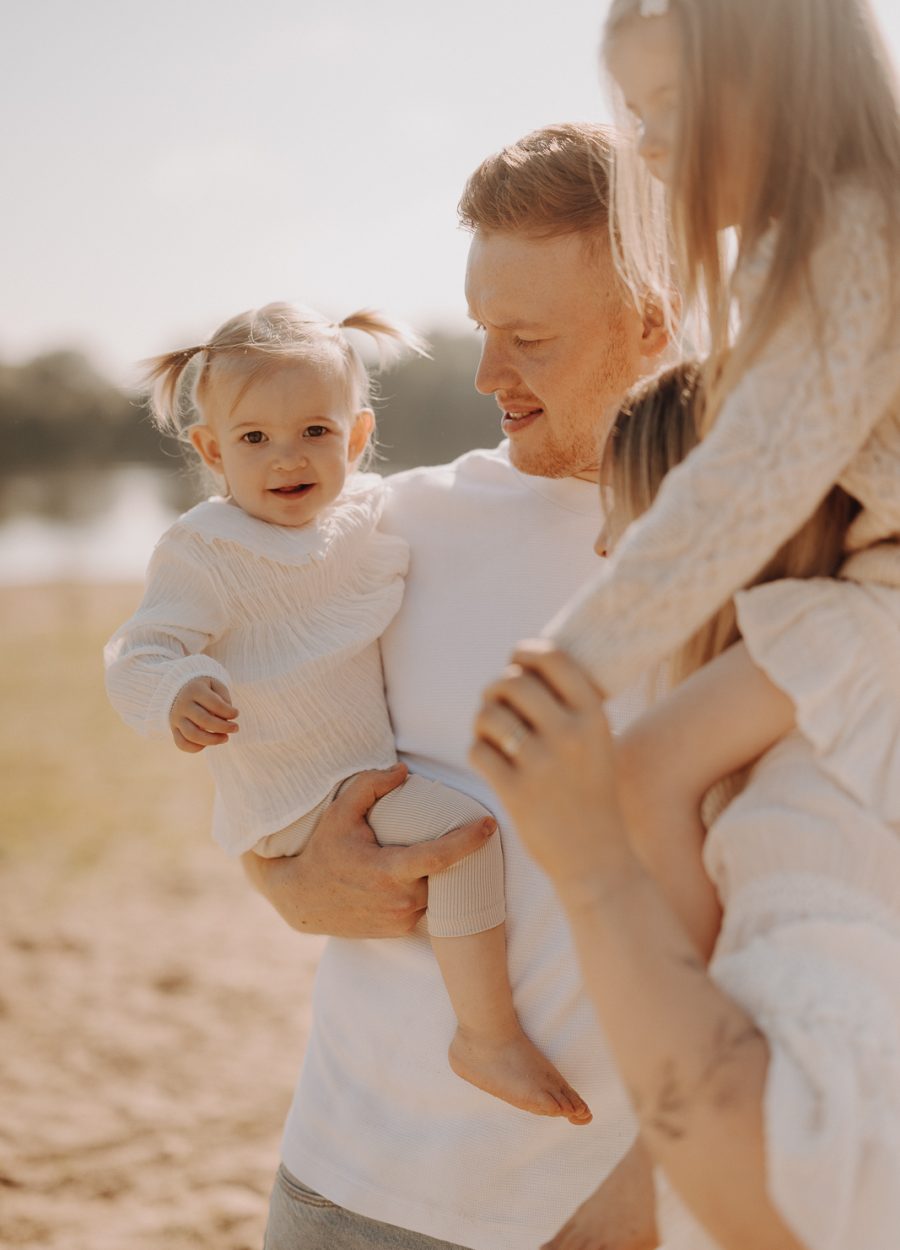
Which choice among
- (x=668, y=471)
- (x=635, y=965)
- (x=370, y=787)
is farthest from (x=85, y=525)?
(x=635, y=965)

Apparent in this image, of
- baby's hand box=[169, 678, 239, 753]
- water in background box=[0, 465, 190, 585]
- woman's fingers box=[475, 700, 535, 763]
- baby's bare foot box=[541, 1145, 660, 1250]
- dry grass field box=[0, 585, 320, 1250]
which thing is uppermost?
woman's fingers box=[475, 700, 535, 763]

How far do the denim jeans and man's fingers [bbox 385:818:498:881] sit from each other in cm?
56

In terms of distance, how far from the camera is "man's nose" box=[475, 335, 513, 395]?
2.15 m

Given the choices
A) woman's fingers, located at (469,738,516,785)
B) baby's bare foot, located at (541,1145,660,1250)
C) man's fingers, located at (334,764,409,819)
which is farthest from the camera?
man's fingers, located at (334,764,409,819)

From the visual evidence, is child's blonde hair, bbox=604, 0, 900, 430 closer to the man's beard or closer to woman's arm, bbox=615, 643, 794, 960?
woman's arm, bbox=615, 643, 794, 960

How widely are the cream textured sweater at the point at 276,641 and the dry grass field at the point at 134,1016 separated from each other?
2.33m

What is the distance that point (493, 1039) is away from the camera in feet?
5.89

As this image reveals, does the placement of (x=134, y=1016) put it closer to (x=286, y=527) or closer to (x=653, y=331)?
(x=286, y=527)

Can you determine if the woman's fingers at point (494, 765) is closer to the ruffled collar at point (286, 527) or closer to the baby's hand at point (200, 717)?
the baby's hand at point (200, 717)

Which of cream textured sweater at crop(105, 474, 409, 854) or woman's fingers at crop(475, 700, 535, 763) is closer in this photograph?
woman's fingers at crop(475, 700, 535, 763)

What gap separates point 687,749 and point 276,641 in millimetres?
1111

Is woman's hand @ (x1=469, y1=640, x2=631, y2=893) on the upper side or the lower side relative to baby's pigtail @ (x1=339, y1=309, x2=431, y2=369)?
lower

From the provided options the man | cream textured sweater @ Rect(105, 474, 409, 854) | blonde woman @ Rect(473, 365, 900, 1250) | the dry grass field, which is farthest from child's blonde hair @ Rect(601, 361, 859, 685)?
the dry grass field

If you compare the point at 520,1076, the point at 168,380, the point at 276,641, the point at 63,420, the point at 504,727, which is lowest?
the point at 63,420
